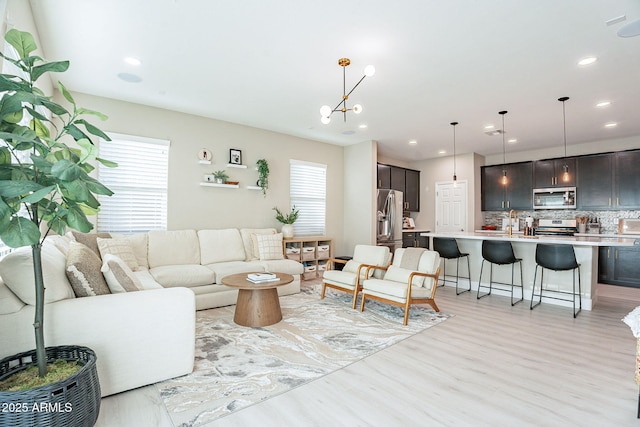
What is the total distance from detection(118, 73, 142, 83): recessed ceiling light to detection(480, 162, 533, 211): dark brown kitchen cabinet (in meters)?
7.24

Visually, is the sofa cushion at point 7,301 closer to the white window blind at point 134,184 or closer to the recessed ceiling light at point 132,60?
the recessed ceiling light at point 132,60

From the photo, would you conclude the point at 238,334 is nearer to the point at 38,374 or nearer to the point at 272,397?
the point at 272,397

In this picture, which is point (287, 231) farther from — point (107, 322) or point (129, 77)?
point (107, 322)

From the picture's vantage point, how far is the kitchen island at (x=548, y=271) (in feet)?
14.1

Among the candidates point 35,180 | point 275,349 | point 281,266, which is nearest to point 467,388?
point 275,349

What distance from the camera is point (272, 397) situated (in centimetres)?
219

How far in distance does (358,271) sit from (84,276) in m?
2.97

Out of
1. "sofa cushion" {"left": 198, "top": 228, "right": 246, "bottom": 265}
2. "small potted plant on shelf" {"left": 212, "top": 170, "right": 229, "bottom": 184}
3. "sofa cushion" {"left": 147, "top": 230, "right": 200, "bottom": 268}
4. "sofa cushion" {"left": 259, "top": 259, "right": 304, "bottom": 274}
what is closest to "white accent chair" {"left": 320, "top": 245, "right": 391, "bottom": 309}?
"sofa cushion" {"left": 259, "top": 259, "right": 304, "bottom": 274}

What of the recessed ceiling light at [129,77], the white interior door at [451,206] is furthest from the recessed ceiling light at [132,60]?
the white interior door at [451,206]

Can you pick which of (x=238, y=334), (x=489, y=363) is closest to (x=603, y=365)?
(x=489, y=363)

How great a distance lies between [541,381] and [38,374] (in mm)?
3290

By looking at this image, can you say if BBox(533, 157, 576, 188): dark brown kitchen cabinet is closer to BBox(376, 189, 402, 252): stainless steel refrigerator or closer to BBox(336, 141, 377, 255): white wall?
BBox(376, 189, 402, 252): stainless steel refrigerator

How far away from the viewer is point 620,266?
5961 millimetres

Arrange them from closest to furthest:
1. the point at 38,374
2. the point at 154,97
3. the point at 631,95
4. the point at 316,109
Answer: the point at 38,374 < the point at 631,95 < the point at 154,97 < the point at 316,109
